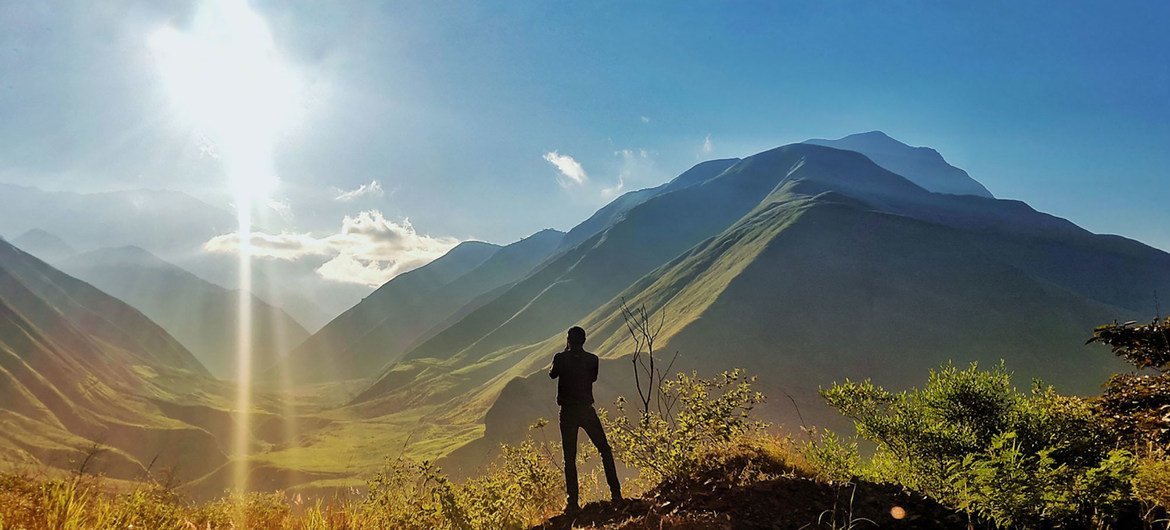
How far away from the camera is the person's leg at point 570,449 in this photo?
24.6 feet

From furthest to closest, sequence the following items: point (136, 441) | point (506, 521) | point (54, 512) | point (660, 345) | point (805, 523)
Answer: point (136, 441)
point (660, 345)
point (506, 521)
point (805, 523)
point (54, 512)

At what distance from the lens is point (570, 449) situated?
7883 millimetres

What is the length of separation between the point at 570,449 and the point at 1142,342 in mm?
9329

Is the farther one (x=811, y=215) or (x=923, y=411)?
(x=811, y=215)

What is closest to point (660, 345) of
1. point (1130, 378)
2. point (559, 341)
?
point (559, 341)

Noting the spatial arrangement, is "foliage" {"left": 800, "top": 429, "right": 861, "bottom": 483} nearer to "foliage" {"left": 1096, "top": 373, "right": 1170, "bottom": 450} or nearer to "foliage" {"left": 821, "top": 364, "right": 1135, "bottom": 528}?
"foliage" {"left": 821, "top": 364, "right": 1135, "bottom": 528}

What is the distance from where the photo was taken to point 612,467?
7750mm

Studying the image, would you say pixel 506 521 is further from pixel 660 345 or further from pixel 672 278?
pixel 672 278

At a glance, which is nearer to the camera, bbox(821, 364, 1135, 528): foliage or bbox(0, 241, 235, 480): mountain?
bbox(821, 364, 1135, 528): foliage

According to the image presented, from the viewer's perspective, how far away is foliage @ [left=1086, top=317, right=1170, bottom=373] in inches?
329

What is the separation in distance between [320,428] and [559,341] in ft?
206

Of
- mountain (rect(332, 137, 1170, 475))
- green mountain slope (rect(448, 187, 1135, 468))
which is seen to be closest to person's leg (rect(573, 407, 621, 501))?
mountain (rect(332, 137, 1170, 475))

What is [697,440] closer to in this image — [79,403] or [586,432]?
[586,432]

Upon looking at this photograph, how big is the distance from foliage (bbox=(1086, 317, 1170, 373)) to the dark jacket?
25.6 ft
